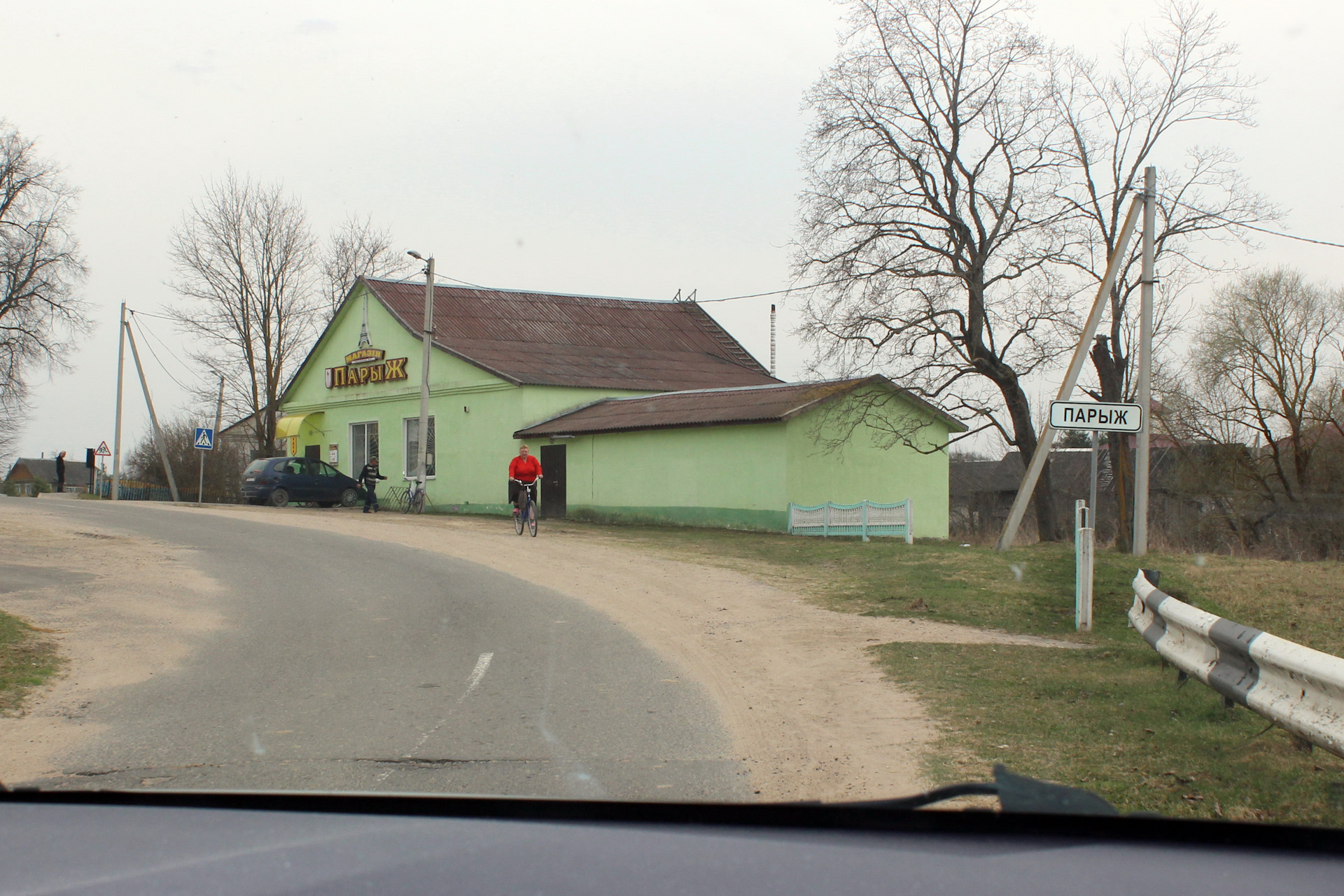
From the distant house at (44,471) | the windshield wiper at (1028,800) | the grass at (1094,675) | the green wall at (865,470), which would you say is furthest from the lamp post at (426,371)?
the distant house at (44,471)

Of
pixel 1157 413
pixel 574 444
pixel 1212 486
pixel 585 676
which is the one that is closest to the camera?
pixel 585 676

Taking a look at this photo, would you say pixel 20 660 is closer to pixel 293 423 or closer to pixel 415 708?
pixel 415 708

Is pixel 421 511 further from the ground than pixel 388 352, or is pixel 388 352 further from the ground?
pixel 388 352

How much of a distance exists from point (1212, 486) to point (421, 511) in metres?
25.8

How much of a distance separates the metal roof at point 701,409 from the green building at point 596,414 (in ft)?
0.22

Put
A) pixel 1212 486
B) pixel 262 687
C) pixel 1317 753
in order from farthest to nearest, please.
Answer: pixel 1212 486
pixel 262 687
pixel 1317 753

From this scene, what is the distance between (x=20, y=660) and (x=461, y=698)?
3.62 meters

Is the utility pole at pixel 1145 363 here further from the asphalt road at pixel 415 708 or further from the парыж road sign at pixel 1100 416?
the asphalt road at pixel 415 708

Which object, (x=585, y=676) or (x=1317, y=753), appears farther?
(x=585, y=676)

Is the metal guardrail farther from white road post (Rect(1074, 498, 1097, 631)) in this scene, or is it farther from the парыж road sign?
the парыж road sign

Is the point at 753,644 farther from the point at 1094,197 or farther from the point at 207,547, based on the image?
the point at 1094,197

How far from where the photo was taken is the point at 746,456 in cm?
2570

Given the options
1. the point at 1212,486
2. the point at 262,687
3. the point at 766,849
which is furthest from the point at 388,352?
the point at 766,849

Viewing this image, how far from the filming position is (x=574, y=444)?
29.6 meters
